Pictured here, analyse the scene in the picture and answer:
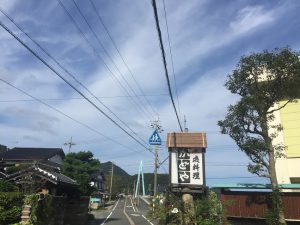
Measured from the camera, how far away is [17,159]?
47656mm

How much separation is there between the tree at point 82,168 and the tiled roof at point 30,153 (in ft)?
22.9

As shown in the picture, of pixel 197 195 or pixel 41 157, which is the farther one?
pixel 41 157

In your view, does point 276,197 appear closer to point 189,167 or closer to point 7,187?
point 189,167

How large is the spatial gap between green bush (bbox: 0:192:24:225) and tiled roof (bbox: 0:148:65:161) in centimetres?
2963

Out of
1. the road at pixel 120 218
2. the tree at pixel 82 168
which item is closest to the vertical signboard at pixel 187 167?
the road at pixel 120 218

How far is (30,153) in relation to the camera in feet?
169

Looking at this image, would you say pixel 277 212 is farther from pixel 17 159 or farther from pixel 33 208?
pixel 17 159

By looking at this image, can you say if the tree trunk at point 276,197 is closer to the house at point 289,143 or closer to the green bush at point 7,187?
the house at point 289,143

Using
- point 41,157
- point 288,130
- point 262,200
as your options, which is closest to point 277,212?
point 262,200

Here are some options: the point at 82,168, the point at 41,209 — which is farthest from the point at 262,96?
the point at 82,168

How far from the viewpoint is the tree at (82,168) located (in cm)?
3707

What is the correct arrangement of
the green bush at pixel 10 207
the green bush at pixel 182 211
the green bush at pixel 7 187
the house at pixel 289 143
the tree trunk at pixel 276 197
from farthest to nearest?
the house at pixel 289 143 < the green bush at pixel 7 187 < the tree trunk at pixel 276 197 < the green bush at pixel 10 207 < the green bush at pixel 182 211

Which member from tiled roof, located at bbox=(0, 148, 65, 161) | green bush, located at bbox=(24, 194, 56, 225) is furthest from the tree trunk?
tiled roof, located at bbox=(0, 148, 65, 161)

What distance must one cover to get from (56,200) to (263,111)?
50.9 ft
